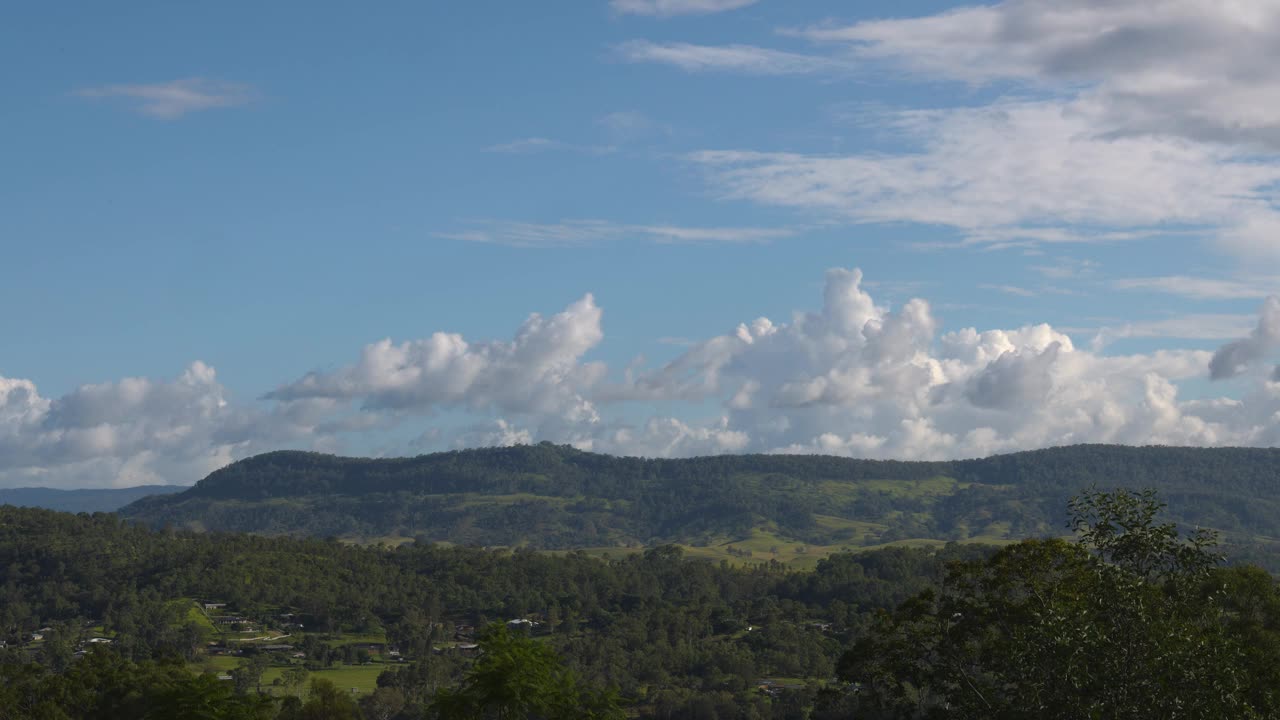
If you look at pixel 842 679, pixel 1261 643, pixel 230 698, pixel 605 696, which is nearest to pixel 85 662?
pixel 230 698

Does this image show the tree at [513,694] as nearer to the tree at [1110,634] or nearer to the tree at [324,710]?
the tree at [1110,634]

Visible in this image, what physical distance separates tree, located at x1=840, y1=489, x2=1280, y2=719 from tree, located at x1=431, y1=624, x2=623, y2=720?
48.2 ft

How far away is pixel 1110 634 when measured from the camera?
143ft

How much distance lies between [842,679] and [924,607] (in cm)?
594

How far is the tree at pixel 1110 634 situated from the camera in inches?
1642

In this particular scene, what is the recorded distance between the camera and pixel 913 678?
64688 mm

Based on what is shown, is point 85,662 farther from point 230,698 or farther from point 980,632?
point 980,632

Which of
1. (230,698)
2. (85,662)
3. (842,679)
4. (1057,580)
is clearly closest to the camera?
(1057,580)

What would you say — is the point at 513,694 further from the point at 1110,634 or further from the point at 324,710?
the point at 324,710

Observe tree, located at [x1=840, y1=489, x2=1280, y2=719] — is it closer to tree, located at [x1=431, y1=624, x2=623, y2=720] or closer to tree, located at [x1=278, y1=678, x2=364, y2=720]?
tree, located at [x1=431, y1=624, x2=623, y2=720]

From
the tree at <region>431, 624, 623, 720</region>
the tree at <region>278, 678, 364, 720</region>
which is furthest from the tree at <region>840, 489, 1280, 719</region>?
the tree at <region>278, 678, 364, 720</region>

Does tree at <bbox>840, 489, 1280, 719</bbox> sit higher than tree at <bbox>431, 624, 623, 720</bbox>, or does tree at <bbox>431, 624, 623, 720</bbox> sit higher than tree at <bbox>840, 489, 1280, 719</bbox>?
tree at <bbox>840, 489, 1280, 719</bbox>

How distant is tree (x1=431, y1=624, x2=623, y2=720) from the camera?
206 feet

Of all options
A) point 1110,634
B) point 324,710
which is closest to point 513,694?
point 1110,634
